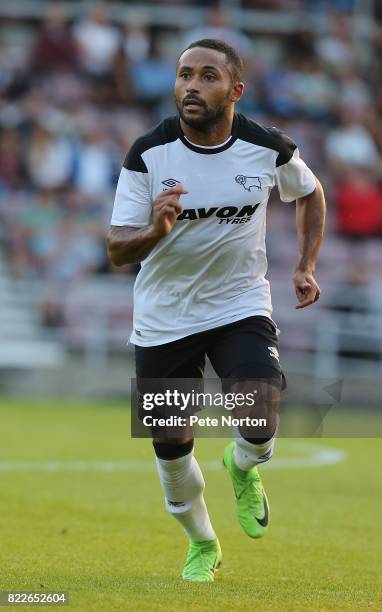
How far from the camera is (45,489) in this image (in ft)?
37.9

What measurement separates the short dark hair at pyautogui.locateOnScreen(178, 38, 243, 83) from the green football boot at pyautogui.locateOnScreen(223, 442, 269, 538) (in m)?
2.16

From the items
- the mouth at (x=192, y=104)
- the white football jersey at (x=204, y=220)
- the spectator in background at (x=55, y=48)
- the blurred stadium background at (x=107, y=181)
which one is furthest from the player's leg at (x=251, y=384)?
the spectator in background at (x=55, y=48)

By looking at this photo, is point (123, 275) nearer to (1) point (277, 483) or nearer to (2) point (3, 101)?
(2) point (3, 101)

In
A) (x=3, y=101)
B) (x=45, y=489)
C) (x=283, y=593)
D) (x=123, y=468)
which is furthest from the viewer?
(x=3, y=101)

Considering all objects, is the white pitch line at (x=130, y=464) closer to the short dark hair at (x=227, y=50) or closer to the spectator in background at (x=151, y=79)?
the short dark hair at (x=227, y=50)

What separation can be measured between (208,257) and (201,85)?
3.13 ft

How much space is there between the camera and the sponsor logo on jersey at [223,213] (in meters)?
7.36

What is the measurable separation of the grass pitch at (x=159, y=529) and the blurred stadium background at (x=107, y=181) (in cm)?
428

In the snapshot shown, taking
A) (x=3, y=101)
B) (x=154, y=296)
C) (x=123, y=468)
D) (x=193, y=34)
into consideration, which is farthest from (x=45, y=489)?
(x=193, y=34)

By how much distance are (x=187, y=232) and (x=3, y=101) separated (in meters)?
15.2

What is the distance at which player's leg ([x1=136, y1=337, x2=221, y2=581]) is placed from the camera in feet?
24.8

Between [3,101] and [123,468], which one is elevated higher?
[3,101]

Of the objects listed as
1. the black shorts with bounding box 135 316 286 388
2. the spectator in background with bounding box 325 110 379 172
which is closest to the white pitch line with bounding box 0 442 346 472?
the black shorts with bounding box 135 316 286 388

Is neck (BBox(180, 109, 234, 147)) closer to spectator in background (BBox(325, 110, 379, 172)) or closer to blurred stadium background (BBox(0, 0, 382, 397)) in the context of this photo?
blurred stadium background (BBox(0, 0, 382, 397))
